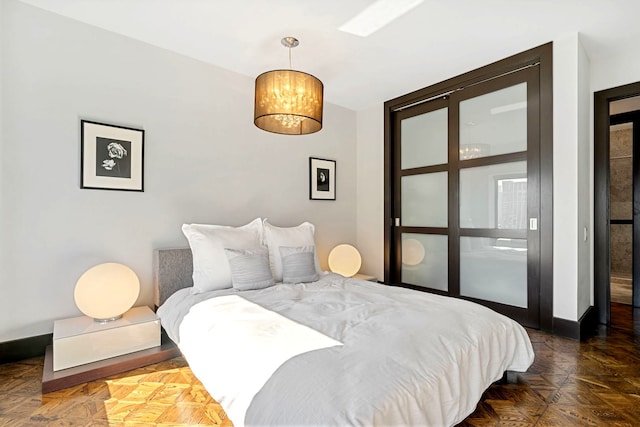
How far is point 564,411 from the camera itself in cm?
181

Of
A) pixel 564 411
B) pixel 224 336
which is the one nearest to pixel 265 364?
pixel 224 336

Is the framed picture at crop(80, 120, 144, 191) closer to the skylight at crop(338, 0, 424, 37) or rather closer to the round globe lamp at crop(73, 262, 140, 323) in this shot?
the round globe lamp at crop(73, 262, 140, 323)

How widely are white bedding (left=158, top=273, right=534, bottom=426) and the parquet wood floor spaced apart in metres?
0.20

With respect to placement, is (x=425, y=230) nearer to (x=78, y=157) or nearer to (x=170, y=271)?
(x=170, y=271)

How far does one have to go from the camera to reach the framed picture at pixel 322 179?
426 cm

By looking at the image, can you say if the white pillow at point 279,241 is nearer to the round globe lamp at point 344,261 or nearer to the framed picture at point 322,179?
the round globe lamp at point 344,261

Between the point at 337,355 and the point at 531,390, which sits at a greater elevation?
the point at 337,355

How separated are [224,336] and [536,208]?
298 cm

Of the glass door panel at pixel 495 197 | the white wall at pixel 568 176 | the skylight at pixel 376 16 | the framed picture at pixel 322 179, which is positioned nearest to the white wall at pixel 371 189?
the framed picture at pixel 322 179

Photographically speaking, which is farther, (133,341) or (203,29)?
(203,29)

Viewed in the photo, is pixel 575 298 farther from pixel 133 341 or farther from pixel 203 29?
pixel 203 29

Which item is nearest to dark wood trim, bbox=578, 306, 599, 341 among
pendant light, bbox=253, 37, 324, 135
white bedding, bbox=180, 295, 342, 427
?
white bedding, bbox=180, 295, 342, 427

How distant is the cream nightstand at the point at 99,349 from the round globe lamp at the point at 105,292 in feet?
0.28

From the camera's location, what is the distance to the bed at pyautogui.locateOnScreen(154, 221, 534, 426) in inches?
47.1
